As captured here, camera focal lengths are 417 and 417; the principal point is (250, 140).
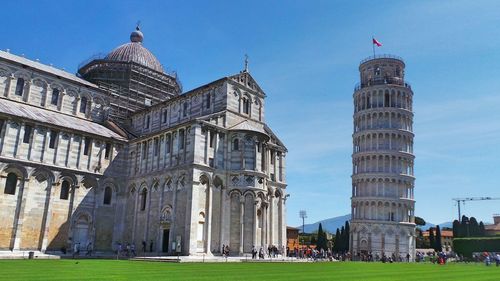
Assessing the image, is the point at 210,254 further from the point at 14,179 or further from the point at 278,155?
the point at 14,179

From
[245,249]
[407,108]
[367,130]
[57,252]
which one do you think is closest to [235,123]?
[245,249]

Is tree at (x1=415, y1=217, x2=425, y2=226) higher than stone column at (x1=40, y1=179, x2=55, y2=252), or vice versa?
tree at (x1=415, y1=217, x2=425, y2=226)

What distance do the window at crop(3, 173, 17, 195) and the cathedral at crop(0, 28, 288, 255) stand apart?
86mm

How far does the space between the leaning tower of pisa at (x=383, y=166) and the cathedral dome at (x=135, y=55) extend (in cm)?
3591

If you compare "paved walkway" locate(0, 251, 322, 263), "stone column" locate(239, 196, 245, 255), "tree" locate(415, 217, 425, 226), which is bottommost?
"paved walkway" locate(0, 251, 322, 263)

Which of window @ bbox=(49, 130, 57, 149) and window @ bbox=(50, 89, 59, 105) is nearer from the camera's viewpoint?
window @ bbox=(49, 130, 57, 149)

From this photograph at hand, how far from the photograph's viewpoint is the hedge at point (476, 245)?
61531 millimetres

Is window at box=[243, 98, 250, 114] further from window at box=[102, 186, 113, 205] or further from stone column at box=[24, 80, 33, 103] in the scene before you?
stone column at box=[24, 80, 33, 103]

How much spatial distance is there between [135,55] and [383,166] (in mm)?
42151

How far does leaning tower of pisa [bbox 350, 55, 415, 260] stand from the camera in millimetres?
66188

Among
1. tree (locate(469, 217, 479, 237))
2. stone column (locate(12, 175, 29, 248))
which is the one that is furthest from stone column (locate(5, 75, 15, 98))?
tree (locate(469, 217, 479, 237))

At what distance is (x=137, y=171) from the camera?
42.5 m

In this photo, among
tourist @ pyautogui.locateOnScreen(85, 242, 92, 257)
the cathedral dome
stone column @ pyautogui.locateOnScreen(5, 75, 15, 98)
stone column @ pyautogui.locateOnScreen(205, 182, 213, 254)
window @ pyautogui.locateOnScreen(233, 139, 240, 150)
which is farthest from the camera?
the cathedral dome

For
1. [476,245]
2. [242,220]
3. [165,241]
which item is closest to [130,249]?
[165,241]
